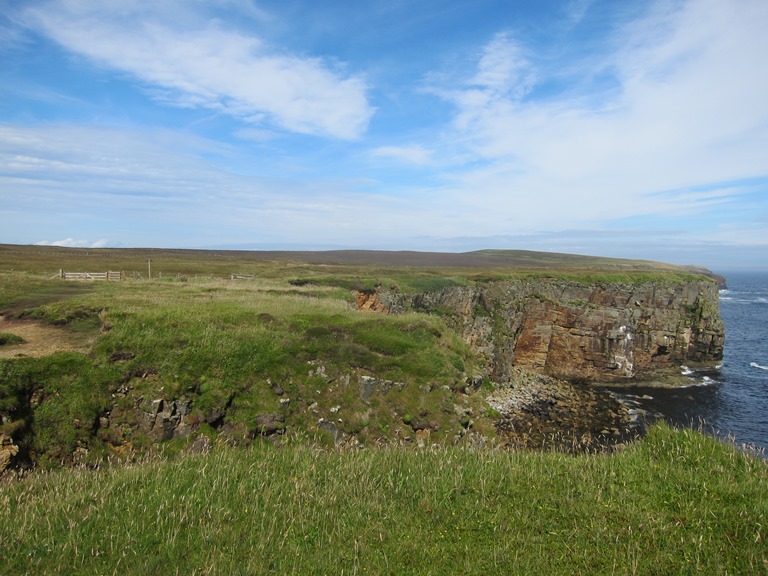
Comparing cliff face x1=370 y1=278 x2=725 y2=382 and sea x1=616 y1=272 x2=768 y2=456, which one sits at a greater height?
cliff face x1=370 y1=278 x2=725 y2=382

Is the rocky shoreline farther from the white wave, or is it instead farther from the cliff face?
the white wave

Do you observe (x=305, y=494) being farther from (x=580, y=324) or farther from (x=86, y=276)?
(x=580, y=324)

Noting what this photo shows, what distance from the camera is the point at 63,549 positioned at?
639cm

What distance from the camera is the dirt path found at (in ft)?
58.5

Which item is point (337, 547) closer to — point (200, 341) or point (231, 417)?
point (231, 417)

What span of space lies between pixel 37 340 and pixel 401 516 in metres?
20.6

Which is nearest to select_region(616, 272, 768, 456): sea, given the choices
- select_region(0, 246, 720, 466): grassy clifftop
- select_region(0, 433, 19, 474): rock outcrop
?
select_region(0, 246, 720, 466): grassy clifftop

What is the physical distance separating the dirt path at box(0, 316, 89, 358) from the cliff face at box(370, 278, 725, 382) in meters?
27.0

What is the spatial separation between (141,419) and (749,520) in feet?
59.0

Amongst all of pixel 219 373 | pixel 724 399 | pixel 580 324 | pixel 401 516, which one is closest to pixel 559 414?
pixel 580 324

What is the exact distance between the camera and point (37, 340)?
19969 mm

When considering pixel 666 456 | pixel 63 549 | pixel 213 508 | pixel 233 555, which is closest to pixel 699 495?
pixel 666 456

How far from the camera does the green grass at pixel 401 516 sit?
6.28 m

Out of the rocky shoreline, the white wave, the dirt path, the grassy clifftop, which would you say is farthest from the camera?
the white wave
